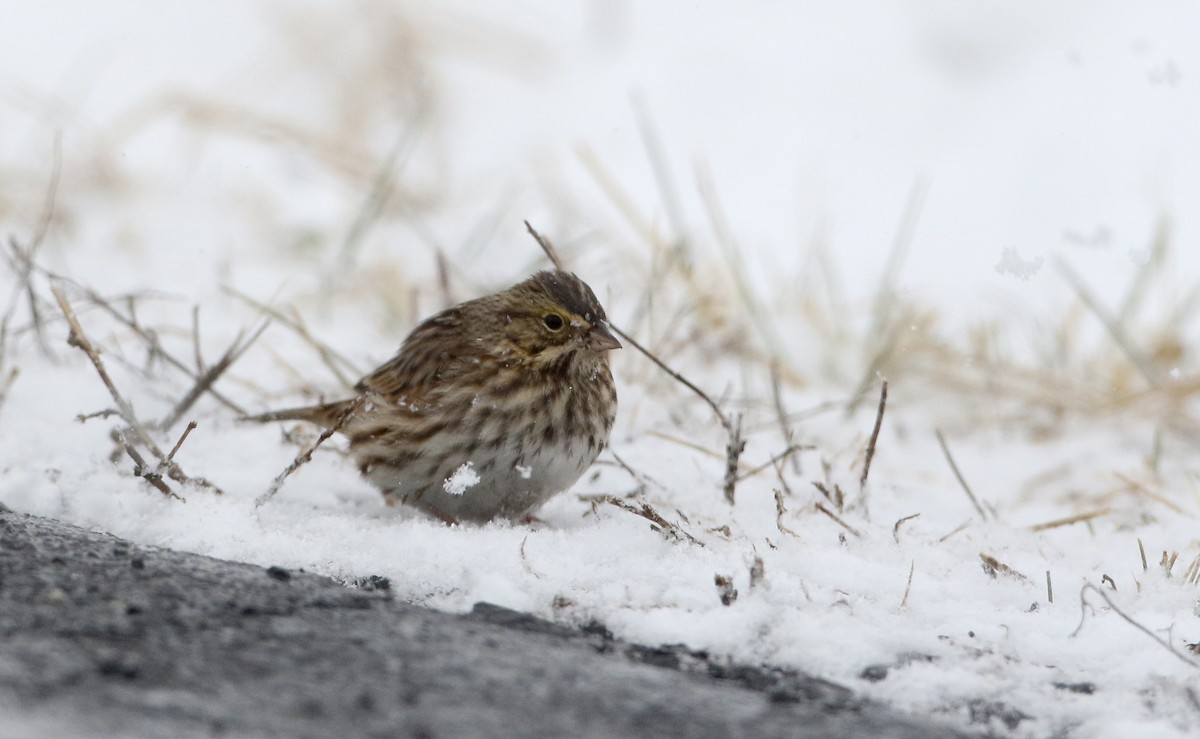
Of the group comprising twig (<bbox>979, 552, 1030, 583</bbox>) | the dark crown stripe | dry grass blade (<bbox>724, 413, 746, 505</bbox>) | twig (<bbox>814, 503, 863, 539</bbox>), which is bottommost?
twig (<bbox>979, 552, 1030, 583</bbox>)

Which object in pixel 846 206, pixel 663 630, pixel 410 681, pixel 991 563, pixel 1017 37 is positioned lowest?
pixel 410 681

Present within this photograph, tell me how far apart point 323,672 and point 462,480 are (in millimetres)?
1418

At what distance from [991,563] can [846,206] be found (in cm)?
573

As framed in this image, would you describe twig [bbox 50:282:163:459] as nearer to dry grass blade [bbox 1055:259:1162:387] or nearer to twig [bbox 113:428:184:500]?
twig [bbox 113:428:184:500]

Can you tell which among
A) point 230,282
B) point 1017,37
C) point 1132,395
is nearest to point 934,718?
point 1132,395

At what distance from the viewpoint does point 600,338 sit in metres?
3.60

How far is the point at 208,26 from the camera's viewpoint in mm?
11070

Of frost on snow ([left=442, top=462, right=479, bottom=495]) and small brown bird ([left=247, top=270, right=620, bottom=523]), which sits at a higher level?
small brown bird ([left=247, top=270, right=620, bottom=523])

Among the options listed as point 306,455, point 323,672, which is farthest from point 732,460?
point 323,672

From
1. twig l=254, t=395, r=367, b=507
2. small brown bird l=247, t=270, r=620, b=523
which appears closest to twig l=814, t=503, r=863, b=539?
small brown bird l=247, t=270, r=620, b=523

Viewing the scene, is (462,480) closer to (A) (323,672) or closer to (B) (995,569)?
(B) (995,569)

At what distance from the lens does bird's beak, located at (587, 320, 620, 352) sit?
3590 mm

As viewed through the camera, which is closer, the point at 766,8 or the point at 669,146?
the point at 669,146

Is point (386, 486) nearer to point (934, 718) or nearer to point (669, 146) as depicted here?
point (934, 718)
